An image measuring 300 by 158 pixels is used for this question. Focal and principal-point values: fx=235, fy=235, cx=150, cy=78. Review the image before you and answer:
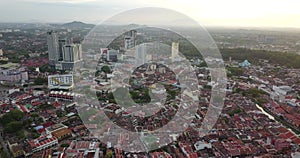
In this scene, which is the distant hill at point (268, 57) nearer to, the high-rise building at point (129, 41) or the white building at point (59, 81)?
the high-rise building at point (129, 41)

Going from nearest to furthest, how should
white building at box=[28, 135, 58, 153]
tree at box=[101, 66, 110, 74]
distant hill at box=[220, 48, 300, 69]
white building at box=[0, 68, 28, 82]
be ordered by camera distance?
1. white building at box=[28, 135, 58, 153]
2. white building at box=[0, 68, 28, 82]
3. tree at box=[101, 66, 110, 74]
4. distant hill at box=[220, 48, 300, 69]

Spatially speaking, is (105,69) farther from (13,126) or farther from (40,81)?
(13,126)

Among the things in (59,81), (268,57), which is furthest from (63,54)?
(268,57)

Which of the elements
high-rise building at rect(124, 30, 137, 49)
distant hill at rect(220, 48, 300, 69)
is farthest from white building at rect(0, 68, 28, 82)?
distant hill at rect(220, 48, 300, 69)

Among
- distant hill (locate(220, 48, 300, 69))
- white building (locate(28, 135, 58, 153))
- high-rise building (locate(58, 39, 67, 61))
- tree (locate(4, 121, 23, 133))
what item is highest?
high-rise building (locate(58, 39, 67, 61))

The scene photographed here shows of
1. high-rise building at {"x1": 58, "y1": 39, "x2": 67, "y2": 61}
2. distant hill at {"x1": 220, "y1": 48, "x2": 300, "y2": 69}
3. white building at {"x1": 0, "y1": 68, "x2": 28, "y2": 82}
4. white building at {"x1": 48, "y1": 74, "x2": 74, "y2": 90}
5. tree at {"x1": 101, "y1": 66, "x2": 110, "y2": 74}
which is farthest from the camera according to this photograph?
distant hill at {"x1": 220, "y1": 48, "x2": 300, "y2": 69}

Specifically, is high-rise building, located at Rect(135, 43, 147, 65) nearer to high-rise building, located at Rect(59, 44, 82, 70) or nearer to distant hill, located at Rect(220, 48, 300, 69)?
high-rise building, located at Rect(59, 44, 82, 70)

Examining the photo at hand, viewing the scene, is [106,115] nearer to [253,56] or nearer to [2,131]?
[2,131]

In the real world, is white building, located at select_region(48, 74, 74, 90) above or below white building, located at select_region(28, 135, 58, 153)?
above

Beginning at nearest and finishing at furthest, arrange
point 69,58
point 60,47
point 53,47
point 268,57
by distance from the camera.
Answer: point 69,58
point 53,47
point 60,47
point 268,57

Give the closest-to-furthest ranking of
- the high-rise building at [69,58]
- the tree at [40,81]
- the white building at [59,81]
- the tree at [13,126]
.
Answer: the tree at [13,126] < the white building at [59,81] < the tree at [40,81] < the high-rise building at [69,58]

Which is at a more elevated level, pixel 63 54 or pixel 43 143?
pixel 63 54

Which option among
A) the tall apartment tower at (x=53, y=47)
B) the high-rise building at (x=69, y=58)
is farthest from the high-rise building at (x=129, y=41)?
the tall apartment tower at (x=53, y=47)
